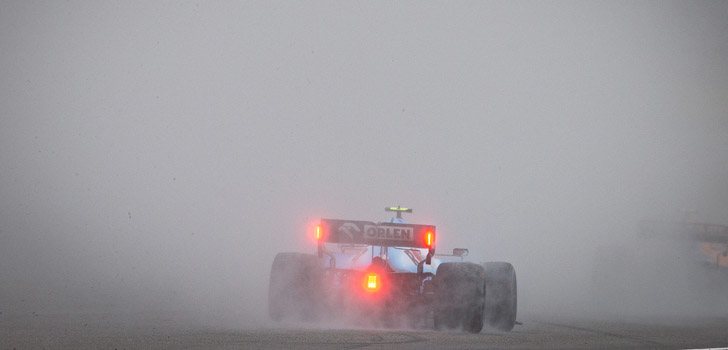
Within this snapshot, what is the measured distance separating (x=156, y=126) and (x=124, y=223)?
871 centimetres

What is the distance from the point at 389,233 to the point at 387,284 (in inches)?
36.5

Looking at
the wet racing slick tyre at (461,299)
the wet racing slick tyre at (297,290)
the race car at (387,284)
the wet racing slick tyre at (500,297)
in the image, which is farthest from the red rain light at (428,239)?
the wet racing slick tyre at (297,290)

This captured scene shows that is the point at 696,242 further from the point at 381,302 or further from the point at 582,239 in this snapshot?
the point at 381,302

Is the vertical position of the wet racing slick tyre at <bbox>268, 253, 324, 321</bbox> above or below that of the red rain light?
below

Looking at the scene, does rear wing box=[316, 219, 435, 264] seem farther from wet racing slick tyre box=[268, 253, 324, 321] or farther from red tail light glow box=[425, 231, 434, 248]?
wet racing slick tyre box=[268, 253, 324, 321]

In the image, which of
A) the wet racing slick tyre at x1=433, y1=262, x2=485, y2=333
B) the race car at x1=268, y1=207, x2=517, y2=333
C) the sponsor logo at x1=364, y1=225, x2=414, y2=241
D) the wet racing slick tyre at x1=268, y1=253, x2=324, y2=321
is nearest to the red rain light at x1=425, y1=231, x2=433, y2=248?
the race car at x1=268, y1=207, x2=517, y2=333

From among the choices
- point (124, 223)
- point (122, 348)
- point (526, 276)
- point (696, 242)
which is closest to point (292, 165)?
point (124, 223)

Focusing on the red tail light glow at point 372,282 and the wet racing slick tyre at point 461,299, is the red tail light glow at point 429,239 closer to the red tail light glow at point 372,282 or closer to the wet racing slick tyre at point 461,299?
the wet racing slick tyre at point 461,299

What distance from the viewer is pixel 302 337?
42.1 feet

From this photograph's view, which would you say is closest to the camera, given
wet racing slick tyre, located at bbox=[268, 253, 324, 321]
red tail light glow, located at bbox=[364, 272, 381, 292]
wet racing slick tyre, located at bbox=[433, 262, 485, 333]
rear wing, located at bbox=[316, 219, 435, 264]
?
wet racing slick tyre, located at bbox=[433, 262, 485, 333]

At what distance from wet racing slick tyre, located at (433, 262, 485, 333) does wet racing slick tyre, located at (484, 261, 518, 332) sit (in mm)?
1227

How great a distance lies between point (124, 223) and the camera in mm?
33875

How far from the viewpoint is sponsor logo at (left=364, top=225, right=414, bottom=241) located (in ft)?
50.2

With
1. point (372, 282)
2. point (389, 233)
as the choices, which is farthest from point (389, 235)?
point (372, 282)
